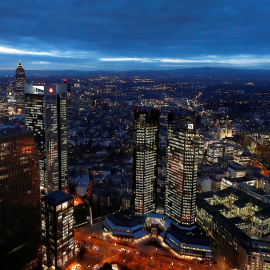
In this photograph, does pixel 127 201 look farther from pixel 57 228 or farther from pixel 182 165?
pixel 57 228

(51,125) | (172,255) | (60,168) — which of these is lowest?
(172,255)

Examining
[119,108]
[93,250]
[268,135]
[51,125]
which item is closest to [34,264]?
[93,250]

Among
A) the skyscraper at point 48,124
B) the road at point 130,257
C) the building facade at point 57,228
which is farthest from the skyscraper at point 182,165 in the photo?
the skyscraper at point 48,124

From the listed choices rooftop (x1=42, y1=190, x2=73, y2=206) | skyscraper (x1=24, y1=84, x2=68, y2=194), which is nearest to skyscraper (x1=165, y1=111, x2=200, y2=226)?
rooftop (x1=42, y1=190, x2=73, y2=206)

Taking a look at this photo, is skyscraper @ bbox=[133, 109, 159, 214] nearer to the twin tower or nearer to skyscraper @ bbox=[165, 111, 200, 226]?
the twin tower

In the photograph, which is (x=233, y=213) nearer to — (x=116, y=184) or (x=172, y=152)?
(x=172, y=152)

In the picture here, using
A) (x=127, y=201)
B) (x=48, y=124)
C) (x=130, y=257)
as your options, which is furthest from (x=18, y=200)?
(x=127, y=201)
